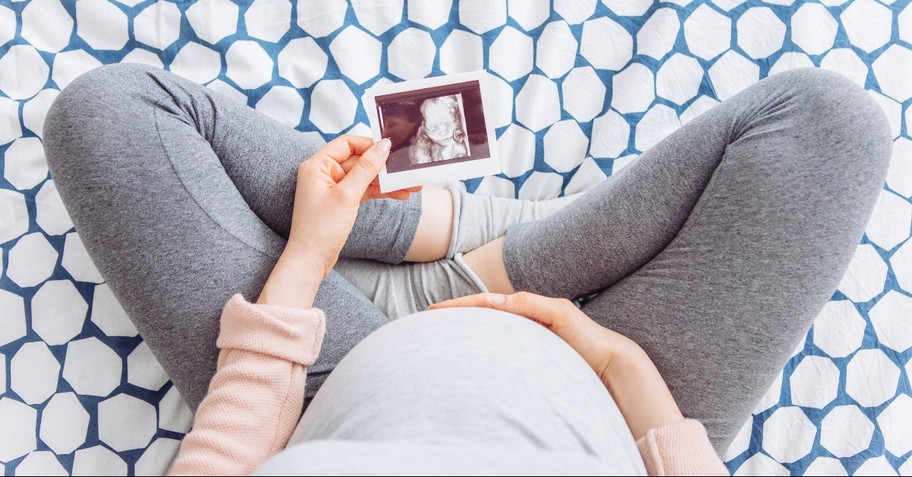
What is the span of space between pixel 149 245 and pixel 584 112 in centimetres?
77

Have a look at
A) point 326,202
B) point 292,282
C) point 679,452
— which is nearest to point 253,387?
point 292,282

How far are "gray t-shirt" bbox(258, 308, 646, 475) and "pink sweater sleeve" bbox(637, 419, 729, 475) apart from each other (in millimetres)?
67

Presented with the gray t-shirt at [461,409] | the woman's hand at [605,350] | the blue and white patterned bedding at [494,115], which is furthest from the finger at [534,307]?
the blue and white patterned bedding at [494,115]

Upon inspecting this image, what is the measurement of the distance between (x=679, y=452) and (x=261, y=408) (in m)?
0.48

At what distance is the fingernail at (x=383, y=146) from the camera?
0.88 meters

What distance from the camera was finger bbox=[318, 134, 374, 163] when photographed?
904 mm

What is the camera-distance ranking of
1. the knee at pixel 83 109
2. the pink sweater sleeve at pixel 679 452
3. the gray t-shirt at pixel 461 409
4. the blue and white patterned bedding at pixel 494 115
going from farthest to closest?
the blue and white patterned bedding at pixel 494 115 → the knee at pixel 83 109 → the pink sweater sleeve at pixel 679 452 → the gray t-shirt at pixel 461 409

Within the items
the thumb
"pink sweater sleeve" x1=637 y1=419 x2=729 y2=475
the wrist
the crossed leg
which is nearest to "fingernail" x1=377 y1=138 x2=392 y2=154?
the thumb

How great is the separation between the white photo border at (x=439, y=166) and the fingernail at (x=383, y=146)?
0.02 metres

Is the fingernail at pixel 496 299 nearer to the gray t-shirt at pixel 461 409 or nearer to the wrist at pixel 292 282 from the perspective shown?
the gray t-shirt at pixel 461 409

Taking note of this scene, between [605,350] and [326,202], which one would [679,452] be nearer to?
[605,350]

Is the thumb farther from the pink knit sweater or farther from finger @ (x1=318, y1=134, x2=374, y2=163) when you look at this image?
the pink knit sweater

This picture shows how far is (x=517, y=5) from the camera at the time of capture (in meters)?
1.19

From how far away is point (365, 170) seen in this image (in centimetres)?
87
